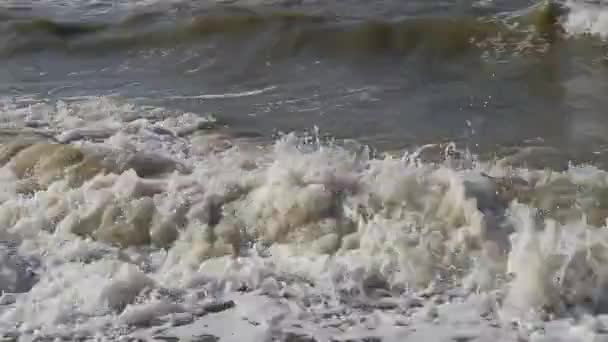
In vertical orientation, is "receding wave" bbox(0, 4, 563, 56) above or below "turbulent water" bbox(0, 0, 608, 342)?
above

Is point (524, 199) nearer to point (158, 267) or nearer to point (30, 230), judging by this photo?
point (158, 267)

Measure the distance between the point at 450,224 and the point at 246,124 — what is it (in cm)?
266

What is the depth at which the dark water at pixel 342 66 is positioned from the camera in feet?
22.3

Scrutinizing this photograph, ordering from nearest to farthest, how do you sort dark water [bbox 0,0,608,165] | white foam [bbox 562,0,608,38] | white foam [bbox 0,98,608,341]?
white foam [bbox 0,98,608,341], dark water [bbox 0,0,608,165], white foam [bbox 562,0,608,38]

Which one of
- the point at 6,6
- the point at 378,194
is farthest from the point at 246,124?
the point at 6,6

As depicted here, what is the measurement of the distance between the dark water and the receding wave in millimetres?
25

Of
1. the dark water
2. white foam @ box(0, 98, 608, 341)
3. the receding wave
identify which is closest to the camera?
white foam @ box(0, 98, 608, 341)

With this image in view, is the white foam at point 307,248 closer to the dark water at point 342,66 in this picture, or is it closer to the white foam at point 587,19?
the dark water at point 342,66

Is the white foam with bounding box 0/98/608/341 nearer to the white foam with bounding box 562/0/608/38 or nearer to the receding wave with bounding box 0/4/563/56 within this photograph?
the receding wave with bounding box 0/4/563/56

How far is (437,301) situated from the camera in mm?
4332

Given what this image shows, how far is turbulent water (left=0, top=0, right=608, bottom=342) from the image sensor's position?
4.33 m

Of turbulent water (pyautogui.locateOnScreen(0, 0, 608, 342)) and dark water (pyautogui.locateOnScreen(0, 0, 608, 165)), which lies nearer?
turbulent water (pyautogui.locateOnScreen(0, 0, 608, 342))

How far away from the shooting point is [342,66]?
28.1ft

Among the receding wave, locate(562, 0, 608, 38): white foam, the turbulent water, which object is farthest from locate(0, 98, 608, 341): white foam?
locate(562, 0, 608, 38): white foam
